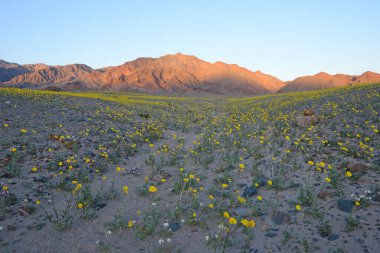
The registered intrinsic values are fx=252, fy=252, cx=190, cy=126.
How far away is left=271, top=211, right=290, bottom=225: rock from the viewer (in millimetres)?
5070

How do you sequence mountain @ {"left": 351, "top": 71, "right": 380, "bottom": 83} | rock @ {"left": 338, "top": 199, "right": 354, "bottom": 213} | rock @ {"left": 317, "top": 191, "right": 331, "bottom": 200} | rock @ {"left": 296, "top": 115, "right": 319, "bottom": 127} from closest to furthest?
rock @ {"left": 338, "top": 199, "right": 354, "bottom": 213} < rock @ {"left": 317, "top": 191, "right": 331, "bottom": 200} < rock @ {"left": 296, "top": 115, "right": 319, "bottom": 127} < mountain @ {"left": 351, "top": 71, "right": 380, "bottom": 83}

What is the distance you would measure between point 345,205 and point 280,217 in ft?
4.33

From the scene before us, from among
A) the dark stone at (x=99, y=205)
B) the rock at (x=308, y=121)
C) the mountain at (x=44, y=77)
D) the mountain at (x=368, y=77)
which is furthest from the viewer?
the mountain at (x=44, y=77)

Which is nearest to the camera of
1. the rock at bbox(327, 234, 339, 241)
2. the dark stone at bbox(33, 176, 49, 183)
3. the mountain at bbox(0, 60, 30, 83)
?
the rock at bbox(327, 234, 339, 241)

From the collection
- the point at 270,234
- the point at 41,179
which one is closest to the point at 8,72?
the point at 41,179

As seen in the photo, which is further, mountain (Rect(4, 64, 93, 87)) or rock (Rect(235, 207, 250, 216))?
mountain (Rect(4, 64, 93, 87))

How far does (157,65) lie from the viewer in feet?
411

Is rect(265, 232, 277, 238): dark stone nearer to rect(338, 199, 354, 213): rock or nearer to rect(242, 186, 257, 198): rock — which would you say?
rect(242, 186, 257, 198): rock

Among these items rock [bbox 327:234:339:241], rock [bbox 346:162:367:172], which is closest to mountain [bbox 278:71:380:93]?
rock [bbox 346:162:367:172]

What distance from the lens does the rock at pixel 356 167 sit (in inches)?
254

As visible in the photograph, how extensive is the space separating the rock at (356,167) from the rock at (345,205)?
161 centimetres

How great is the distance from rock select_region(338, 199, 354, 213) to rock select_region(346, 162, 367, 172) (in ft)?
5.29

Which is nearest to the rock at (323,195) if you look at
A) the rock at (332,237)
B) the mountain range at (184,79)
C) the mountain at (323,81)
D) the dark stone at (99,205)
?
the rock at (332,237)

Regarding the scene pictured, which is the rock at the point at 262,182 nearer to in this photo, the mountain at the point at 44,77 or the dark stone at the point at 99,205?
the dark stone at the point at 99,205
